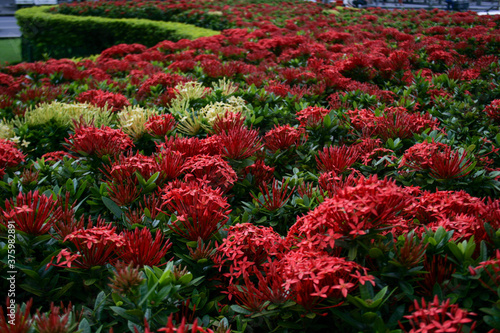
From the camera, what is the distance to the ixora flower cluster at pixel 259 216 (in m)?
1.54

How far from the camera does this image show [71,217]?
203 cm

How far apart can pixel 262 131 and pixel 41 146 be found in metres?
2.00

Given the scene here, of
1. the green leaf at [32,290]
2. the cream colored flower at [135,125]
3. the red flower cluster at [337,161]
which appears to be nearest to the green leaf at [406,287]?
the red flower cluster at [337,161]

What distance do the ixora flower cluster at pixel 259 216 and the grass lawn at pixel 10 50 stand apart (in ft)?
46.5

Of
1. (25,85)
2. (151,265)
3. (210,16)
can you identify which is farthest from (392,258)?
(210,16)

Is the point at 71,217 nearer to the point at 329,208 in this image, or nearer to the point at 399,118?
the point at 329,208

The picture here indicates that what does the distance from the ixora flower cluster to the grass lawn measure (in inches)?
558

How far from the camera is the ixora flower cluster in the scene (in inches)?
60.8

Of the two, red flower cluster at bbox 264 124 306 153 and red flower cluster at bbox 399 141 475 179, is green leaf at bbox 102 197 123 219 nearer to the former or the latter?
red flower cluster at bbox 264 124 306 153

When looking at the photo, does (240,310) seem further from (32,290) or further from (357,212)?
(32,290)

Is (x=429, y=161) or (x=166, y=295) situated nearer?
(x=166, y=295)

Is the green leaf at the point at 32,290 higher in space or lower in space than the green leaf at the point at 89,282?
lower

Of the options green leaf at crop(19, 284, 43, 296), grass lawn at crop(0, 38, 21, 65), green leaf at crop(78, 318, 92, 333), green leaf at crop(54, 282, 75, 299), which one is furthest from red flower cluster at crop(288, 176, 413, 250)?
grass lawn at crop(0, 38, 21, 65)

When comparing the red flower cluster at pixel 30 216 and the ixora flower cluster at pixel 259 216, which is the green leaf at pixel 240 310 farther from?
the red flower cluster at pixel 30 216
